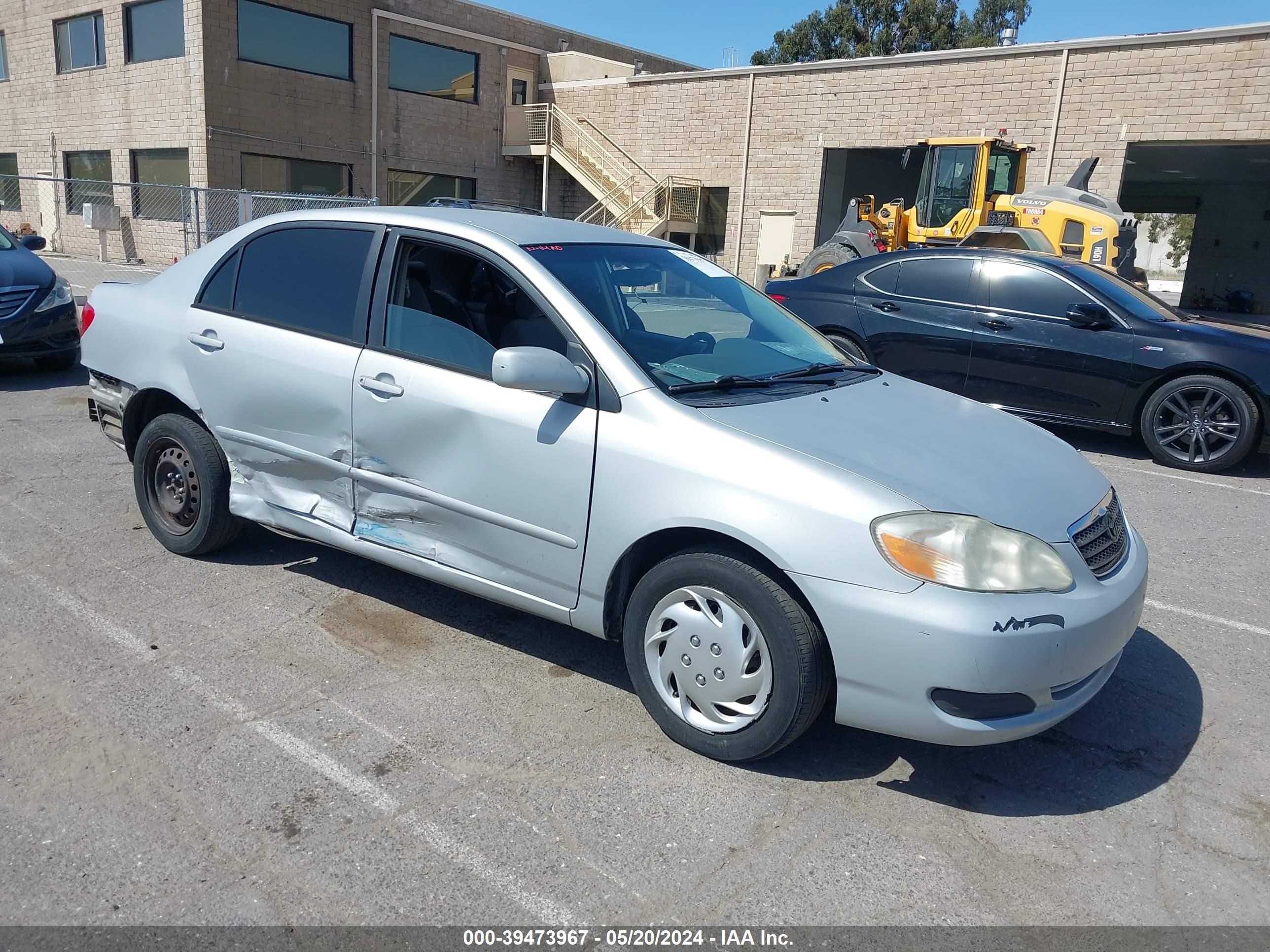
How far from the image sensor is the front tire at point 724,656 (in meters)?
3.00

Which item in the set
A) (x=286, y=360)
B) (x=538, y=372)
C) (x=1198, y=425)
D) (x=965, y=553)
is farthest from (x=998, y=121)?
(x=965, y=553)

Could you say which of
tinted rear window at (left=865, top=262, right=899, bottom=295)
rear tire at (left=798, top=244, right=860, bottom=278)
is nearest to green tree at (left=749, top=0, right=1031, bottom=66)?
rear tire at (left=798, top=244, right=860, bottom=278)

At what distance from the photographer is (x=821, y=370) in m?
4.07

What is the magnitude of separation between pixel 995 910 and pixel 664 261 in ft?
9.34

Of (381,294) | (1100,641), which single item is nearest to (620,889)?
(1100,641)

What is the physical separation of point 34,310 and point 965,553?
900 centimetres

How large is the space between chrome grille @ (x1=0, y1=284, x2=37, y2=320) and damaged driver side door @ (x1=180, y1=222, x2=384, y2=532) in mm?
5480

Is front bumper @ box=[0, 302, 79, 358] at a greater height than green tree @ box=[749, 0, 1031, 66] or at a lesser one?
lesser

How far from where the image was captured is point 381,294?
157 inches

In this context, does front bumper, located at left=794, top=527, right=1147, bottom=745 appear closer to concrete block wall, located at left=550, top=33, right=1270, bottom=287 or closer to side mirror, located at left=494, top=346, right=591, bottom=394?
side mirror, located at left=494, top=346, right=591, bottom=394

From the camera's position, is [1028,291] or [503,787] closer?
[503,787]

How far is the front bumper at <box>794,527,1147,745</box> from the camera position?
2812 mm

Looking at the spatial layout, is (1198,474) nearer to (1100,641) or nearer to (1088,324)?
(1088,324)

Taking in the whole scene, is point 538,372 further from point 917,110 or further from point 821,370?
point 917,110
